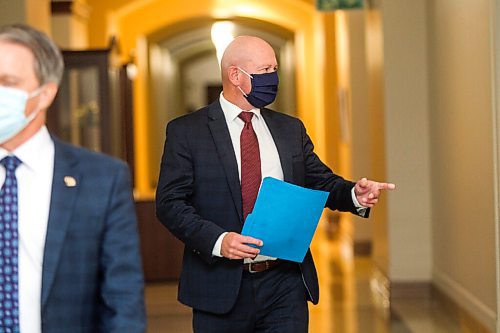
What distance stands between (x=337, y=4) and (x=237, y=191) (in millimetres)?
7744

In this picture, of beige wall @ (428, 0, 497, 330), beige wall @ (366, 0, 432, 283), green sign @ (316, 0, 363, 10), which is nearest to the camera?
beige wall @ (428, 0, 497, 330)

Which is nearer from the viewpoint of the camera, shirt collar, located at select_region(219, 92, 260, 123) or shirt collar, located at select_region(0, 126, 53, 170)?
shirt collar, located at select_region(0, 126, 53, 170)

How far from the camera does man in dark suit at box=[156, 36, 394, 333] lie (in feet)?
14.6

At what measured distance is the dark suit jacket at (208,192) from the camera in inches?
174

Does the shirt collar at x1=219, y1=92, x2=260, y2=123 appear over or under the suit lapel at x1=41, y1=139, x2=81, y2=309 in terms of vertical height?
over

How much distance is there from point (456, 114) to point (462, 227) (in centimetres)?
84

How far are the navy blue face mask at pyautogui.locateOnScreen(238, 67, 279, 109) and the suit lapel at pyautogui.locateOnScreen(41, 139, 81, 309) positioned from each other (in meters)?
1.69

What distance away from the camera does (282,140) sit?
461 centimetres

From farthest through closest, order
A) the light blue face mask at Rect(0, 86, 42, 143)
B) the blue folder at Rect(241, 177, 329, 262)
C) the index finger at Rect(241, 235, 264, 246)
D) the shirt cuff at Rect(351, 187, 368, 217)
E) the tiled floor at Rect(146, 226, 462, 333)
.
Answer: the tiled floor at Rect(146, 226, 462, 333), the shirt cuff at Rect(351, 187, 368, 217), the blue folder at Rect(241, 177, 329, 262), the index finger at Rect(241, 235, 264, 246), the light blue face mask at Rect(0, 86, 42, 143)

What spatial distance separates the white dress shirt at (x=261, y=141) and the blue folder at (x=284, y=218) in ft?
0.45

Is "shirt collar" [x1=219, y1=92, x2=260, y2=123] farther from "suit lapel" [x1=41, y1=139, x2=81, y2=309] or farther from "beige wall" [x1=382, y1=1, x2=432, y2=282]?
"beige wall" [x1=382, y1=1, x2=432, y2=282]

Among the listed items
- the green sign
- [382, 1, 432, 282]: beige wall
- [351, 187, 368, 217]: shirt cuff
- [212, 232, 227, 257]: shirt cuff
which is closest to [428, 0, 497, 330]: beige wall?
[382, 1, 432, 282]: beige wall

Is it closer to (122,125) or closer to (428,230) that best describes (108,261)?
(428,230)

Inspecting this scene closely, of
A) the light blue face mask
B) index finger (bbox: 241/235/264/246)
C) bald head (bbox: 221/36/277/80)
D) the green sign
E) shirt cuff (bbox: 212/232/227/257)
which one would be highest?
the green sign
